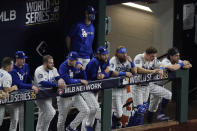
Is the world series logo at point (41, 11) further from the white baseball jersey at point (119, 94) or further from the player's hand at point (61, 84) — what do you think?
the player's hand at point (61, 84)

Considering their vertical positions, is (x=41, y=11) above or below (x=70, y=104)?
above

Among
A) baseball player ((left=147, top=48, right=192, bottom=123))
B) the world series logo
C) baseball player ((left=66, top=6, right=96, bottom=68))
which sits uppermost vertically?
the world series logo

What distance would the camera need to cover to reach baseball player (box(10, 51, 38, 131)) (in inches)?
286

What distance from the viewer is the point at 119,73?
325 inches

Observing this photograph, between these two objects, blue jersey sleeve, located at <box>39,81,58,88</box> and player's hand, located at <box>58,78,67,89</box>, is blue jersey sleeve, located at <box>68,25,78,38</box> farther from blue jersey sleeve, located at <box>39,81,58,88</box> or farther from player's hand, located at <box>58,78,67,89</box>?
player's hand, located at <box>58,78,67,89</box>

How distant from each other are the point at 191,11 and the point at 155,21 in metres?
0.71

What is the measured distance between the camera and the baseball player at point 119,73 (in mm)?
8328

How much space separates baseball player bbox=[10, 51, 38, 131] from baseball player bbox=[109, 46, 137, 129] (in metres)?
1.17

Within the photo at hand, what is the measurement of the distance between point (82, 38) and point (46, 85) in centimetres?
206

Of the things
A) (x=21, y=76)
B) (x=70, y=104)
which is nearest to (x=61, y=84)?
(x=70, y=104)

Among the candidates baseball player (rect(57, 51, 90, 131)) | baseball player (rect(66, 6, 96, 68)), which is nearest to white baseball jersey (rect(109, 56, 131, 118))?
baseball player (rect(57, 51, 90, 131))

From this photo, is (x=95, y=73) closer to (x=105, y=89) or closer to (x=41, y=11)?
(x=105, y=89)

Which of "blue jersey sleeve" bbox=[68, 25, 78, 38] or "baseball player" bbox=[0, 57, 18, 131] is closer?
"baseball player" bbox=[0, 57, 18, 131]

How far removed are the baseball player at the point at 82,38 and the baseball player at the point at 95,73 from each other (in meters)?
1.23
